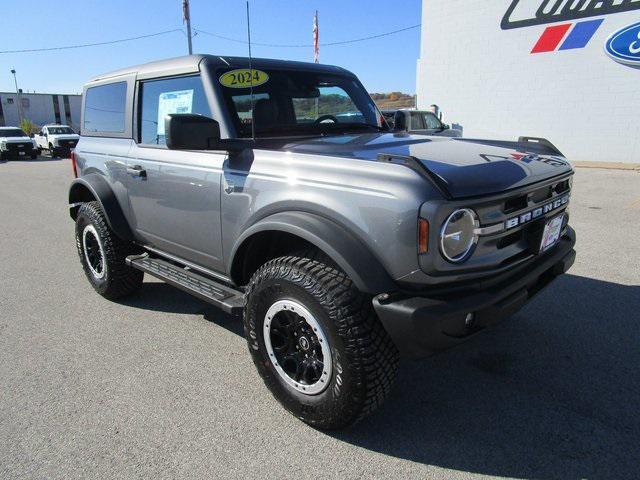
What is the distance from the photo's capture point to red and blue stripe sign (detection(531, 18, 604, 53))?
1412cm

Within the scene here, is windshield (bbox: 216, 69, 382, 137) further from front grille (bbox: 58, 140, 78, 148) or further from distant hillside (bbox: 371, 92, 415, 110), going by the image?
front grille (bbox: 58, 140, 78, 148)

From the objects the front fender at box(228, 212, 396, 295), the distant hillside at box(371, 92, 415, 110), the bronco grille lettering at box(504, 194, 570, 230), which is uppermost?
the distant hillside at box(371, 92, 415, 110)

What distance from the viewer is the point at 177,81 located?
3352 millimetres

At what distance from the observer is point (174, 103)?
3385mm

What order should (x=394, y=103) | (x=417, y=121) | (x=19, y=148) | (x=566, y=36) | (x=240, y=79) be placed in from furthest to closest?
1. (x=394, y=103)
2. (x=19, y=148)
3. (x=566, y=36)
4. (x=417, y=121)
5. (x=240, y=79)

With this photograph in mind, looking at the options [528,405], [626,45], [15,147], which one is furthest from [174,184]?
[15,147]

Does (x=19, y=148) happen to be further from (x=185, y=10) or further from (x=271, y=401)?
(x=271, y=401)

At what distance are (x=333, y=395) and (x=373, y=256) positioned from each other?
0.74 m

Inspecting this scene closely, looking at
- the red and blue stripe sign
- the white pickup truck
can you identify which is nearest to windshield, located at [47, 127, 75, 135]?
the white pickup truck

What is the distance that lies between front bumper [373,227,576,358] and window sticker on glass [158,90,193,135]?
2.03 m

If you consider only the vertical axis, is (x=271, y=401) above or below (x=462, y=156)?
below

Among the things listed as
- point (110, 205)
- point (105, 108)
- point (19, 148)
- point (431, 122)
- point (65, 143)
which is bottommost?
point (19, 148)

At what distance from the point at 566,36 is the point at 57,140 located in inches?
982

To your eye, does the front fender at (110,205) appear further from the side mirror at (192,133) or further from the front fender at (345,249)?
the front fender at (345,249)
